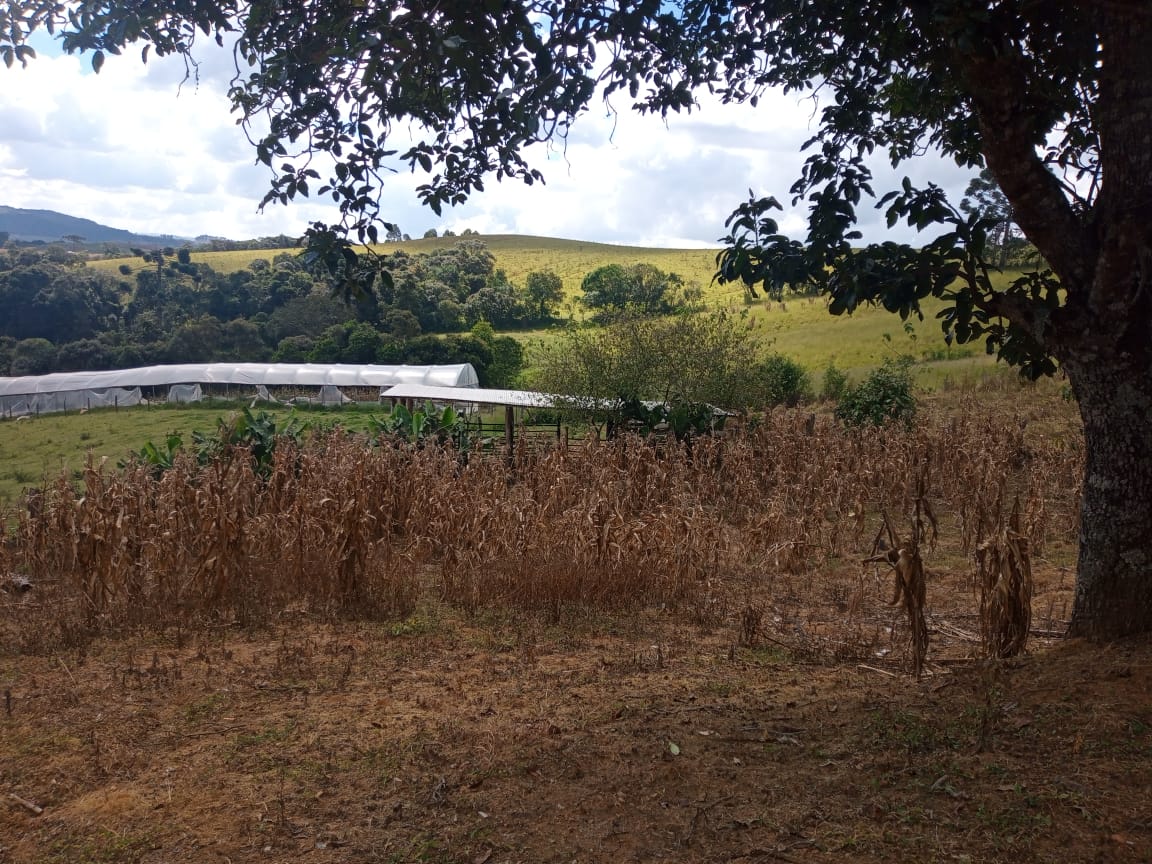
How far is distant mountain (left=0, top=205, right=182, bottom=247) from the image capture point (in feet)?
407

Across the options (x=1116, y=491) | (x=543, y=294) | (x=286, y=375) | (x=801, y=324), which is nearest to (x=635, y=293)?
(x=801, y=324)

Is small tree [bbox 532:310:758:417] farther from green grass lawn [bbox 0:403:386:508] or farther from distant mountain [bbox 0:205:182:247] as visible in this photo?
distant mountain [bbox 0:205:182:247]

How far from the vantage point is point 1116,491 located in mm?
3891

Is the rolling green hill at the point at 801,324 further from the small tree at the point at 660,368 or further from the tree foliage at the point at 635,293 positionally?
the tree foliage at the point at 635,293

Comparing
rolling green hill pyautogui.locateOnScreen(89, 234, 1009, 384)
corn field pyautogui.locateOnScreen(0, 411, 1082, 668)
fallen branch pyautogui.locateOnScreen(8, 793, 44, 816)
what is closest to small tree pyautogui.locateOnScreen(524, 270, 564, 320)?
rolling green hill pyautogui.locateOnScreen(89, 234, 1009, 384)

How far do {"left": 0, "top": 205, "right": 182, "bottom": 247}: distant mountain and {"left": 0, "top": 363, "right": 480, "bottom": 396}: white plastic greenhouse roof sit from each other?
9079 cm

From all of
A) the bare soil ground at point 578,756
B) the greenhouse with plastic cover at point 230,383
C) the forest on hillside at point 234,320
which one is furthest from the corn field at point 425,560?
the forest on hillside at point 234,320

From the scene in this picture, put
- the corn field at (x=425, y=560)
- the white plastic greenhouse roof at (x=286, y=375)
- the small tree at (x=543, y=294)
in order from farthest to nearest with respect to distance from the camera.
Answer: the small tree at (x=543, y=294) → the white plastic greenhouse roof at (x=286, y=375) → the corn field at (x=425, y=560)

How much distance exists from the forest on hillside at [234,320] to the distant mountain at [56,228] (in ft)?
237

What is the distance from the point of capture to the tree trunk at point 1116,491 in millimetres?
3762

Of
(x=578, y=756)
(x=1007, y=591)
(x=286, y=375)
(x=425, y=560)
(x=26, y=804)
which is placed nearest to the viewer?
(x=26, y=804)

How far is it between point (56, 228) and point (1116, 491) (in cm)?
15827

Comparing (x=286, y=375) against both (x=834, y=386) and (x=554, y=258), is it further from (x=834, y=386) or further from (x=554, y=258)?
(x=554, y=258)

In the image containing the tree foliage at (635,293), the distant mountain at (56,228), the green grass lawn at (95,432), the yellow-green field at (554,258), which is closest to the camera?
the green grass lawn at (95,432)
